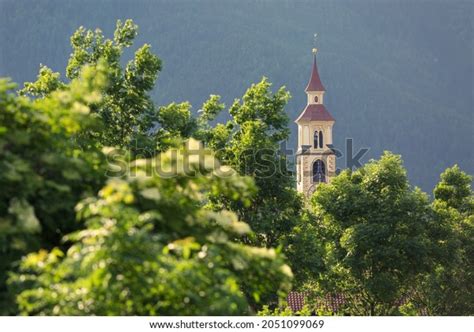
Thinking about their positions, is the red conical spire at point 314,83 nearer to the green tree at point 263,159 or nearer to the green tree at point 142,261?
the green tree at point 263,159

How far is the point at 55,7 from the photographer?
18275cm

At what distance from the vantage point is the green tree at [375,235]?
32.9 meters

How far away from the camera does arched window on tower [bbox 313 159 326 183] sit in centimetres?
11064

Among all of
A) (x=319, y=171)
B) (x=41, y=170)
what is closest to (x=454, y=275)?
(x=41, y=170)

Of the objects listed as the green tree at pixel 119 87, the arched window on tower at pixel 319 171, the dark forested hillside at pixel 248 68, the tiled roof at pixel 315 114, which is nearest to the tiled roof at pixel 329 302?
A: the green tree at pixel 119 87

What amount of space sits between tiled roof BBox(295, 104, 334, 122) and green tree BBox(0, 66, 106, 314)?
105 metres

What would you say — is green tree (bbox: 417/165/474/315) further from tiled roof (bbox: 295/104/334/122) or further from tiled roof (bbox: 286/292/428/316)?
tiled roof (bbox: 295/104/334/122)

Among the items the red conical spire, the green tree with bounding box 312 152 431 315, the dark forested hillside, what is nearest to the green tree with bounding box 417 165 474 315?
the green tree with bounding box 312 152 431 315

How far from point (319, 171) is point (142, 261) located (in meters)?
106

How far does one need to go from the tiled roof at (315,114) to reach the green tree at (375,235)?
7806 cm

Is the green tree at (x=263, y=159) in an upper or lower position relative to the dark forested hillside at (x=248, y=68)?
lower

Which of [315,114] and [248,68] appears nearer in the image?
[315,114]

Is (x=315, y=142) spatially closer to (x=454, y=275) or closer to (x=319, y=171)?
(x=319, y=171)

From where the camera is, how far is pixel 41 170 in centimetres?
916
